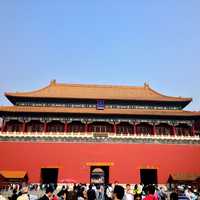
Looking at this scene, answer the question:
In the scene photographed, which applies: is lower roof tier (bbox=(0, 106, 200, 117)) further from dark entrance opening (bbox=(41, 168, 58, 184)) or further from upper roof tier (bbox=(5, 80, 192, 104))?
dark entrance opening (bbox=(41, 168, 58, 184))

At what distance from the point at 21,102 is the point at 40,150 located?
218 inches

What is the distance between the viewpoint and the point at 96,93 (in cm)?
2789

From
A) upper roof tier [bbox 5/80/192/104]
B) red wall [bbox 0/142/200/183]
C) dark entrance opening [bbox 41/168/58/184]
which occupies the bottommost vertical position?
dark entrance opening [bbox 41/168/58/184]

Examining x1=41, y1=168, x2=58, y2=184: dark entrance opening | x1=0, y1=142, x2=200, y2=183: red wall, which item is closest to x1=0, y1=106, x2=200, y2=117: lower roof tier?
x1=0, y1=142, x2=200, y2=183: red wall

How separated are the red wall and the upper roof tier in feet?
16.5

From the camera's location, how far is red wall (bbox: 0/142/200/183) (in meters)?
21.6

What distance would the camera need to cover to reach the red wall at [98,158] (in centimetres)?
Result: 2158

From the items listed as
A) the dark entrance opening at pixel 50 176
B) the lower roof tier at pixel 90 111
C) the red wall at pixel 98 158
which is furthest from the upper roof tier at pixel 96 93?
the dark entrance opening at pixel 50 176

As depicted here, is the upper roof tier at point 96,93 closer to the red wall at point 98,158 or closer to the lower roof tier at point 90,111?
the lower roof tier at point 90,111

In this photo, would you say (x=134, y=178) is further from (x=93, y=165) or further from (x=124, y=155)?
(x=93, y=165)

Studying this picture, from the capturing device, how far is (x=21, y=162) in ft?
70.7

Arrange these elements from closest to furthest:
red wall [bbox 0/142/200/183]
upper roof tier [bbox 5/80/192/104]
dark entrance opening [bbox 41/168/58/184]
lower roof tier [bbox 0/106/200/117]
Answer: red wall [bbox 0/142/200/183] → lower roof tier [bbox 0/106/200/117] → dark entrance opening [bbox 41/168/58/184] → upper roof tier [bbox 5/80/192/104]

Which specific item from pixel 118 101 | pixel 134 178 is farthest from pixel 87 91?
pixel 134 178

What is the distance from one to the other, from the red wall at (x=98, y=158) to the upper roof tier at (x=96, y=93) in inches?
198
